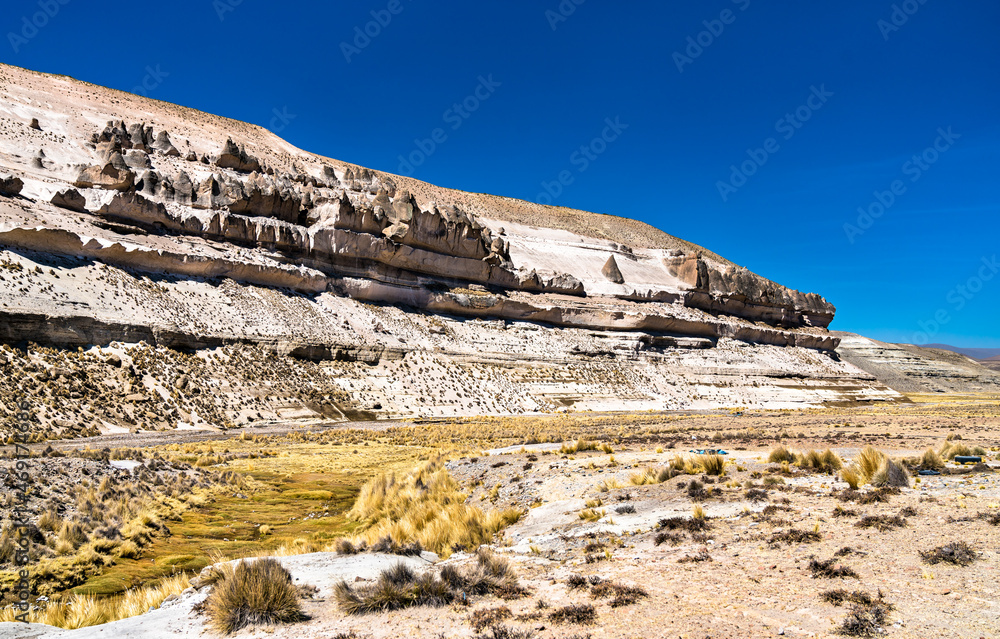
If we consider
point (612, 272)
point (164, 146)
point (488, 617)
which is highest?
point (164, 146)

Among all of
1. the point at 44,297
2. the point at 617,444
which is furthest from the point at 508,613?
the point at 44,297

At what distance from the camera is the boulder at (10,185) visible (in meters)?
37.1

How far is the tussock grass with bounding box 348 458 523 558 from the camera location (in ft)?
32.8

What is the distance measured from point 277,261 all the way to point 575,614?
148 ft

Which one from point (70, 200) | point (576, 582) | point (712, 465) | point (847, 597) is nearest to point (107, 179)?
point (70, 200)

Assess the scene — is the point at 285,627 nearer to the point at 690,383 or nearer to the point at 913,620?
the point at 913,620

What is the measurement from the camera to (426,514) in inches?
455

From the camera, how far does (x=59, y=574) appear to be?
8.43 meters

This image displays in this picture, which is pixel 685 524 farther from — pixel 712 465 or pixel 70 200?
pixel 70 200

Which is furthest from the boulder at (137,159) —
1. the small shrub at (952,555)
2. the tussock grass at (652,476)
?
the small shrub at (952,555)

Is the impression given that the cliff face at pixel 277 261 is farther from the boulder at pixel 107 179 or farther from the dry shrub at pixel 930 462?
the dry shrub at pixel 930 462

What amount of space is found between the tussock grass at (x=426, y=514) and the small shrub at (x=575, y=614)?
377 cm


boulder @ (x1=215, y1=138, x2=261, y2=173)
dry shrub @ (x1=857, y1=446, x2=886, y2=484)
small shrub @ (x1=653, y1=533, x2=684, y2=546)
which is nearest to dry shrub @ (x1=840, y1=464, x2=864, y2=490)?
dry shrub @ (x1=857, y1=446, x2=886, y2=484)

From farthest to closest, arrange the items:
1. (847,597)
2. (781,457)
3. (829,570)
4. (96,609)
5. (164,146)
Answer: (164,146) → (781,457) → (96,609) → (829,570) → (847,597)
